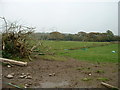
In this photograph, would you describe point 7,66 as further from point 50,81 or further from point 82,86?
point 82,86

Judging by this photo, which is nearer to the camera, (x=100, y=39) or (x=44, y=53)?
(x=44, y=53)

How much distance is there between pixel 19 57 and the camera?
696 cm

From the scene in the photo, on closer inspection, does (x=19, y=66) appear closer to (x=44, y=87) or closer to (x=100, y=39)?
(x=44, y=87)

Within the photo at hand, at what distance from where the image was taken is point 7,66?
5.32 m

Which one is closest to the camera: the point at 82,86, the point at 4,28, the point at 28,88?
the point at 28,88

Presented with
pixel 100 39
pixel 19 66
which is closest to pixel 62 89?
pixel 19 66

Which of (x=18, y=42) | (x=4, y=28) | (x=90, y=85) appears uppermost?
(x=4, y=28)

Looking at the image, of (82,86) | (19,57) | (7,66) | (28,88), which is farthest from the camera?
(19,57)

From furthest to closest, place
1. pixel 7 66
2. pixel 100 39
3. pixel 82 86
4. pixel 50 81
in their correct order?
pixel 100 39, pixel 7 66, pixel 50 81, pixel 82 86

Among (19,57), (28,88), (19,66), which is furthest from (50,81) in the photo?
(19,57)

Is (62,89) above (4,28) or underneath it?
underneath

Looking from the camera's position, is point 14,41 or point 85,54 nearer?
point 14,41

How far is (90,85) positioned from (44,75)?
165 centimetres

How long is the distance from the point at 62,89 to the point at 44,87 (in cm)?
49
